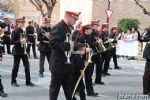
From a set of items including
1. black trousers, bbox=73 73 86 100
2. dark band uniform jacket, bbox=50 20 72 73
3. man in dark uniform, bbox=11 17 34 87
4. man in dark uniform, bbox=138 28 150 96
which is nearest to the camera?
dark band uniform jacket, bbox=50 20 72 73

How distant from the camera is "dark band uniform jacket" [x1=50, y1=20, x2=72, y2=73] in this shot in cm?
829

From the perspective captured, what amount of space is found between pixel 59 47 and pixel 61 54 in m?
0.27

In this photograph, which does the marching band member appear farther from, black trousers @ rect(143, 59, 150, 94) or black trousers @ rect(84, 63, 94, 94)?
black trousers @ rect(143, 59, 150, 94)

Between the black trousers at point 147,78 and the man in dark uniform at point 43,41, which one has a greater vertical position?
the man in dark uniform at point 43,41

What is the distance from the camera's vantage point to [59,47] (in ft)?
27.2

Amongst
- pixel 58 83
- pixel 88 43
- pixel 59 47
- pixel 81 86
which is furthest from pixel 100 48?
pixel 59 47

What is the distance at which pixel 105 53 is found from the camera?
15.4 metres

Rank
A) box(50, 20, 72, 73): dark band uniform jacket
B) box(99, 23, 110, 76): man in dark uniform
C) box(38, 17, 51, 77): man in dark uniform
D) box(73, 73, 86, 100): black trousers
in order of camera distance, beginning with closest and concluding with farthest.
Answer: box(50, 20, 72, 73): dark band uniform jacket → box(73, 73, 86, 100): black trousers → box(99, 23, 110, 76): man in dark uniform → box(38, 17, 51, 77): man in dark uniform

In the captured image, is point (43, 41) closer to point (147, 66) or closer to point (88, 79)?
point (88, 79)

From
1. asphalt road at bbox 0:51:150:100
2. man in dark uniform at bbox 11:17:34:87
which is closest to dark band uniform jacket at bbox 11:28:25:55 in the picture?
man in dark uniform at bbox 11:17:34:87

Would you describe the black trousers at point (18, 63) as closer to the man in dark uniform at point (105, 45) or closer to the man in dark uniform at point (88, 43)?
the man in dark uniform at point (88, 43)

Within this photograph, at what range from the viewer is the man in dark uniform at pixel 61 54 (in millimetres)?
8328

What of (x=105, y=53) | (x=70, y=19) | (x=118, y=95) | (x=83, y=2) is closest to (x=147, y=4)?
(x=83, y=2)

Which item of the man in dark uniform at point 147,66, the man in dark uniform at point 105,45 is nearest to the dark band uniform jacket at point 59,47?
the man in dark uniform at point 147,66
